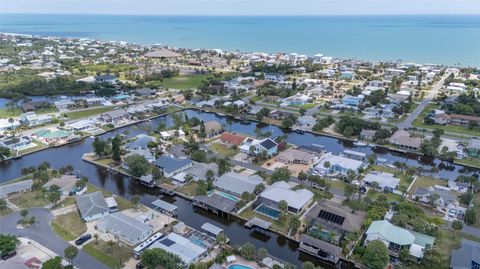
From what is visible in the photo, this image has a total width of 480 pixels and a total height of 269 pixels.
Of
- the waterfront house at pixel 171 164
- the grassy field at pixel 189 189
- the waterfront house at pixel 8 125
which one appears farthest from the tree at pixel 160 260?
the waterfront house at pixel 8 125

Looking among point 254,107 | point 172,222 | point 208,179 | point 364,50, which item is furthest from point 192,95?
point 364,50

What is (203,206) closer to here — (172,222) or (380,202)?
(172,222)

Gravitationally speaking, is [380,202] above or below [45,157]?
above

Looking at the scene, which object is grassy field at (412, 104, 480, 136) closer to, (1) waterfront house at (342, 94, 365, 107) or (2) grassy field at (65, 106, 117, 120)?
(1) waterfront house at (342, 94, 365, 107)

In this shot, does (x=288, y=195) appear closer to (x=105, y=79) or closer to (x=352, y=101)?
(x=352, y=101)

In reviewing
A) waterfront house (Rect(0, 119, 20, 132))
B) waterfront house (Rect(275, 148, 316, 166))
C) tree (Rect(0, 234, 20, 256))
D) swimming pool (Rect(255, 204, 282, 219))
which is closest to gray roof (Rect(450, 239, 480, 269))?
swimming pool (Rect(255, 204, 282, 219))
